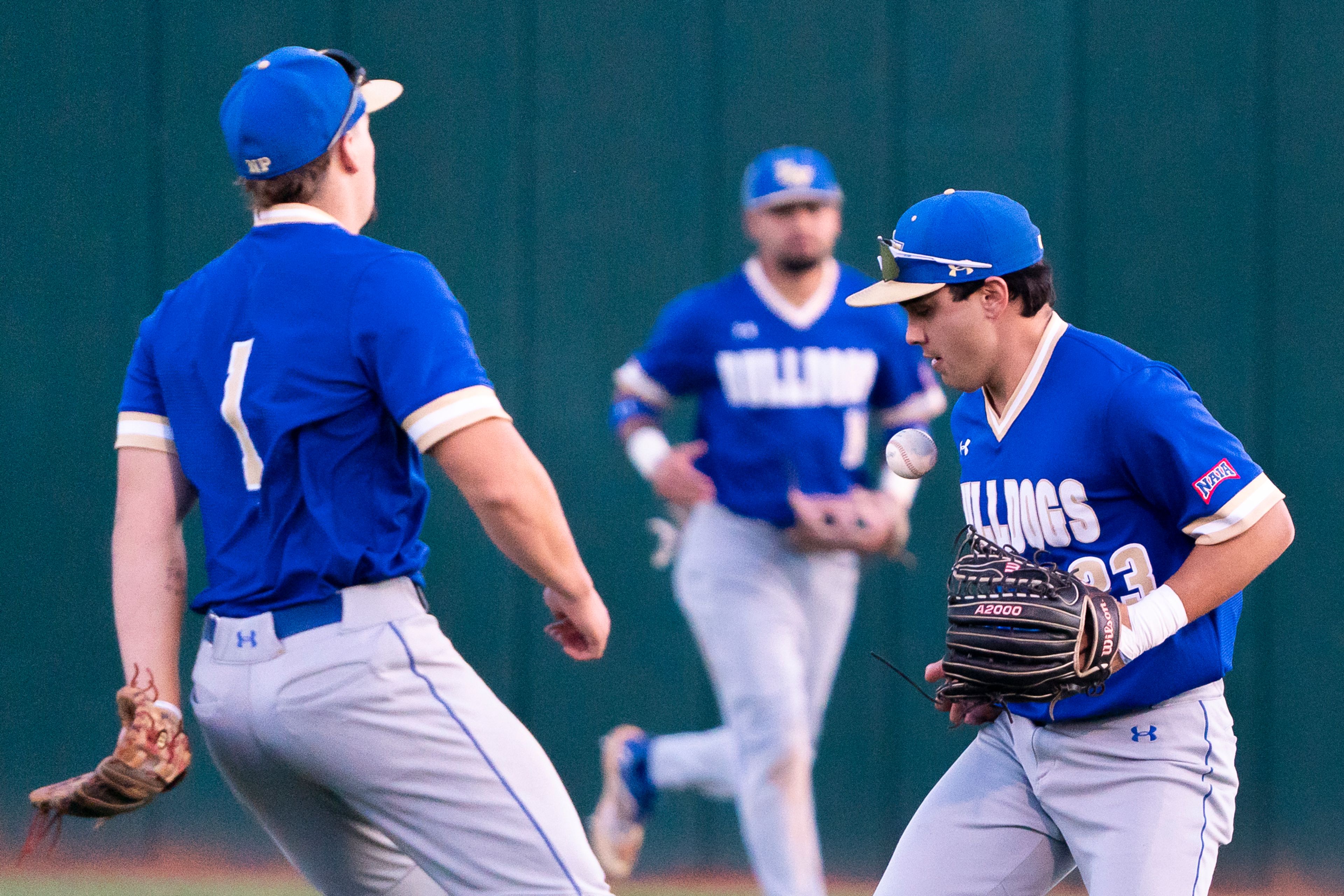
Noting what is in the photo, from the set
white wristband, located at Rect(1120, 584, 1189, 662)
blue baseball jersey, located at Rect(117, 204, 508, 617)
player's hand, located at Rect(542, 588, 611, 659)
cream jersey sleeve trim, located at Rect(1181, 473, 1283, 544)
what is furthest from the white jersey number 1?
cream jersey sleeve trim, located at Rect(1181, 473, 1283, 544)

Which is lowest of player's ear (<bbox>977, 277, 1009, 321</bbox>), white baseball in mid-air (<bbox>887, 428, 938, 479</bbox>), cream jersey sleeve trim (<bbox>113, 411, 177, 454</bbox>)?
white baseball in mid-air (<bbox>887, 428, 938, 479</bbox>)

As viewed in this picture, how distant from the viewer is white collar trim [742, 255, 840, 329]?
464 cm

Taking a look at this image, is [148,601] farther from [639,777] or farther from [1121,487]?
[639,777]

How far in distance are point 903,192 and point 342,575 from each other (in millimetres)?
3337

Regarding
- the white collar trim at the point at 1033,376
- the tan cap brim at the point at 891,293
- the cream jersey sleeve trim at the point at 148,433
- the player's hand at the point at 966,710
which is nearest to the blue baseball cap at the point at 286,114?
the cream jersey sleeve trim at the point at 148,433

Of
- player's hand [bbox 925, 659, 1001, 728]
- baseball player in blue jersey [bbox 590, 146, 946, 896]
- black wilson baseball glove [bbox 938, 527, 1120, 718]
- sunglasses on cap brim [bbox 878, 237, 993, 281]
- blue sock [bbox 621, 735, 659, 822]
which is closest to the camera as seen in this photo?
black wilson baseball glove [bbox 938, 527, 1120, 718]

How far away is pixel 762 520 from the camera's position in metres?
4.57

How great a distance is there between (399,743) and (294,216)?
85cm

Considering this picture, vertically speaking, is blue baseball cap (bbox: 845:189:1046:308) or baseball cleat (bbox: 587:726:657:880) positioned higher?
blue baseball cap (bbox: 845:189:1046:308)

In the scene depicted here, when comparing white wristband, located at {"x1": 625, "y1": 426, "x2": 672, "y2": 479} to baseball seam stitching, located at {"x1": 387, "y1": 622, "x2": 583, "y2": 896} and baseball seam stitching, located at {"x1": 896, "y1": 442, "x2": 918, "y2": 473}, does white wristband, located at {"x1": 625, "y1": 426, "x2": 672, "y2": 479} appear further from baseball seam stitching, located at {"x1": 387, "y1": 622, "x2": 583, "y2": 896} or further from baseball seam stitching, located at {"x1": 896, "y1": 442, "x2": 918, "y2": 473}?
baseball seam stitching, located at {"x1": 387, "y1": 622, "x2": 583, "y2": 896}

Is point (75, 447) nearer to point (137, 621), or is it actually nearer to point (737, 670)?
point (737, 670)

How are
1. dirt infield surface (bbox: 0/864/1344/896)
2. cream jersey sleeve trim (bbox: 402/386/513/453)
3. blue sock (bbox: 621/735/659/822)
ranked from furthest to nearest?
dirt infield surface (bbox: 0/864/1344/896) → blue sock (bbox: 621/735/659/822) → cream jersey sleeve trim (bbox: 402/386/513/453)

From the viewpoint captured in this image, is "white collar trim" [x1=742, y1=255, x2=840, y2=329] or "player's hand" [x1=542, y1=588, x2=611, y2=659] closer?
"player's hand" [x1=542, y1=588, x2=611, y2=659]

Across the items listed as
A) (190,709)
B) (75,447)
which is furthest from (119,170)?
(190,709)
